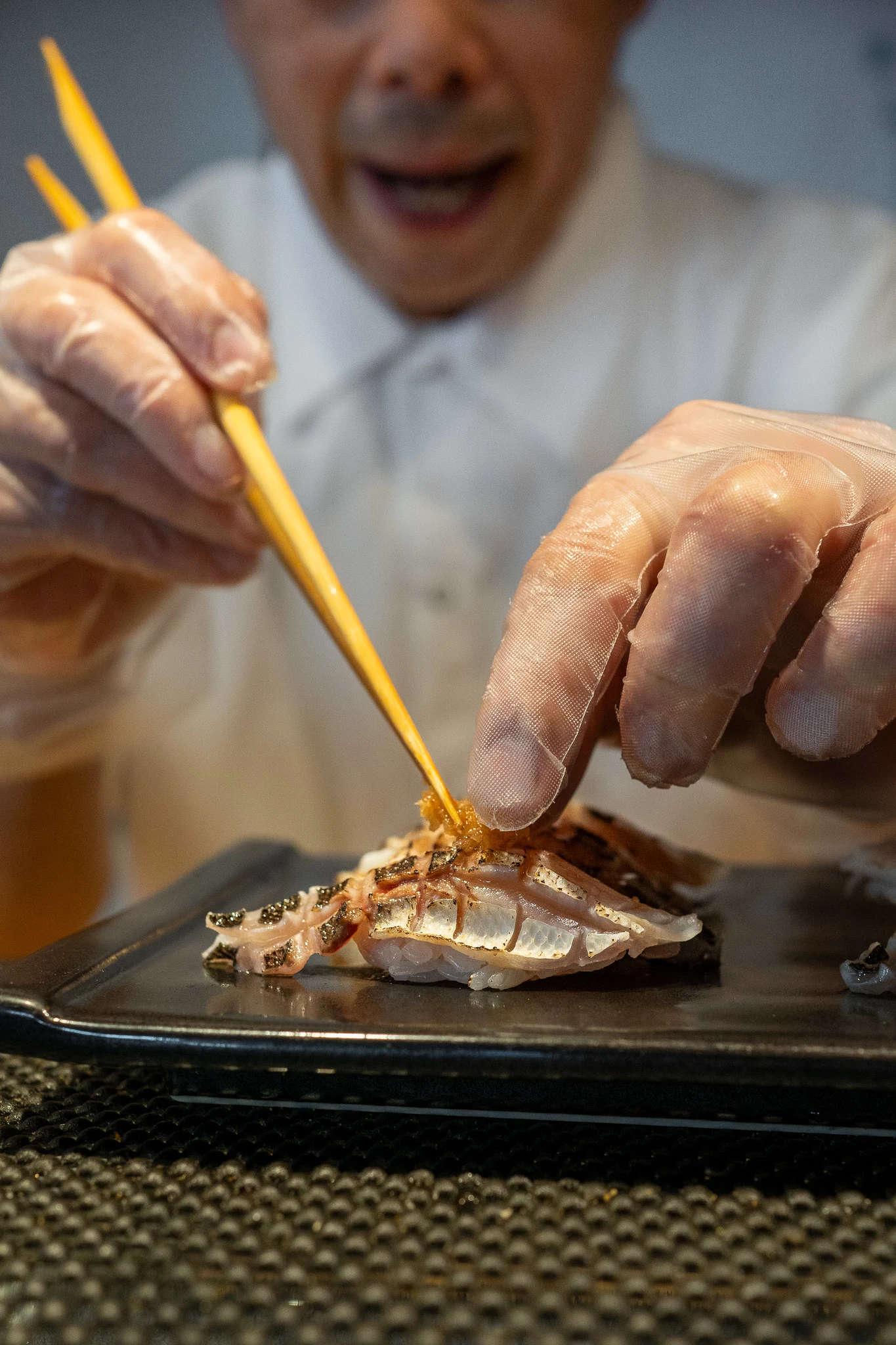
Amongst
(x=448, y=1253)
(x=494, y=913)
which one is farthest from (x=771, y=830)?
(x=448, y=1253)

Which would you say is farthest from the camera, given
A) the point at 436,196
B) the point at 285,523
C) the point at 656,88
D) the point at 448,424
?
the point at 656,88

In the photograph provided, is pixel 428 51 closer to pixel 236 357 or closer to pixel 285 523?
pixel 236 357

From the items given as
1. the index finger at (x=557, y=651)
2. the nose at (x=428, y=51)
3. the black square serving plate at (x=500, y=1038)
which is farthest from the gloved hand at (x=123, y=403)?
the nose at (x=428, y=51)

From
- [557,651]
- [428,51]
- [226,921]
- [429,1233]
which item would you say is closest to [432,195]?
[428,51]

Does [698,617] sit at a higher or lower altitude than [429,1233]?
higher

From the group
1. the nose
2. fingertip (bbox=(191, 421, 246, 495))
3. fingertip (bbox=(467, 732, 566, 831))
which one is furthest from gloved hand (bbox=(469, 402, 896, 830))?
the nose

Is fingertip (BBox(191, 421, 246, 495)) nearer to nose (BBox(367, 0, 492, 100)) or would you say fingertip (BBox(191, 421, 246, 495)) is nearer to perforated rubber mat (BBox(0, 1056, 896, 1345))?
perforated rubber mat (BBox(0, 1056, 896, 1345))

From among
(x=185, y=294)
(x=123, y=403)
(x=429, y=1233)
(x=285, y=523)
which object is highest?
(x=185, y=294)

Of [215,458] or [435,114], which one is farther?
[435,114]

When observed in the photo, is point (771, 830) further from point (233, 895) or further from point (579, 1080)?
point (579, 1080)
